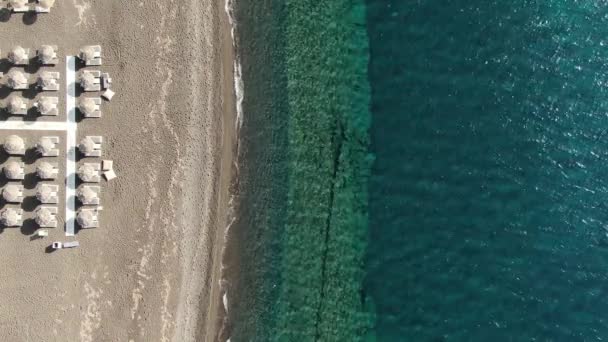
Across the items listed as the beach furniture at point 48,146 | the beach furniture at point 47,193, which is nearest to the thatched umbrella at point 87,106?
the beach furniture at point 48,146

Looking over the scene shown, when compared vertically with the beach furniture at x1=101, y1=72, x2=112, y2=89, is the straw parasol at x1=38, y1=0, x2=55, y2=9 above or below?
above

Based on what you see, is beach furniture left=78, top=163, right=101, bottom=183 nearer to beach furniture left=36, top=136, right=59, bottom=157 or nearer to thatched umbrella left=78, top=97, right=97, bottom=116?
beach furniture left=36, top=136, right=59, bottom=157

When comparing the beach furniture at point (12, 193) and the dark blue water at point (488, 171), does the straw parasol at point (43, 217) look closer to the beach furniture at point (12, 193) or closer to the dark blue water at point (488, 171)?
the beach furniture at point (12, 193)

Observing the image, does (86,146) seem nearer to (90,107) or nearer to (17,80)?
(90,107)

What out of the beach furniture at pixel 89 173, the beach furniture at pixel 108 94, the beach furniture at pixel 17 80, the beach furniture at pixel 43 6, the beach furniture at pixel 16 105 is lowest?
the beach furniture at pixel 89 173

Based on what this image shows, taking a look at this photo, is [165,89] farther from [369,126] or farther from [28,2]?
[369,126]

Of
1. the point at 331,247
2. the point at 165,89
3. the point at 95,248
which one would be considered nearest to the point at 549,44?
the point at 331,247

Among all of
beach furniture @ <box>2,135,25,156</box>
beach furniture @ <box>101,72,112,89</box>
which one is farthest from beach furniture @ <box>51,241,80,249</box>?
beach furniture @ <box>101,72,112,89</box>

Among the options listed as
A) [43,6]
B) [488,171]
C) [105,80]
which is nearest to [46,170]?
[105,80]
